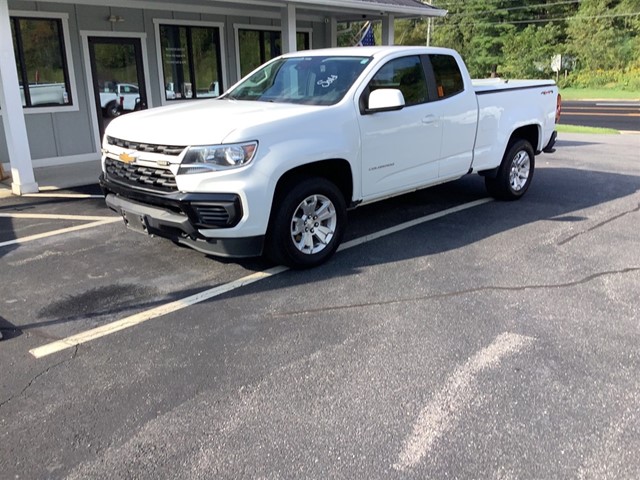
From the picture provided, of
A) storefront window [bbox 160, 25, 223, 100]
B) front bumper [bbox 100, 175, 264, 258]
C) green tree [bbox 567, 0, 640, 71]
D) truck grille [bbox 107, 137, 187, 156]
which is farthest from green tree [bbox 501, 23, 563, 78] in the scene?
front bumper [bbox 100, 175, 264, 258]

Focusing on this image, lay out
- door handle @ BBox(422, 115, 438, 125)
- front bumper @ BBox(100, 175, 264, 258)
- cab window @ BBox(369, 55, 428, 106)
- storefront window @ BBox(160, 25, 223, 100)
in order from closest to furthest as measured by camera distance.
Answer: front bumper @ BBox(100, 175, 264, 258)
cab window @ BBox(369, 55, 428, 106)
door handle @ BBox(422, 115, 438, 125)
storefront window @ BBox(160, 25, 223, 100)

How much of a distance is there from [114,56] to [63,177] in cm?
325

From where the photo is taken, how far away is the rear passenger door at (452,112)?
6.33 metres

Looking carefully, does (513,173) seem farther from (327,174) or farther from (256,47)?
(256,47)

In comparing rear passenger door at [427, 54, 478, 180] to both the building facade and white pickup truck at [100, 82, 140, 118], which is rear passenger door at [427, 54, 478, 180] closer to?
the building facade

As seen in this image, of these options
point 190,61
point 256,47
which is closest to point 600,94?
point 256,47

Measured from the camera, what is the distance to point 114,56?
38.5 ft

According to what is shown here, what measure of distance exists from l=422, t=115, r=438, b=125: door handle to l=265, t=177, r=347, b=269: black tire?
1.38 m

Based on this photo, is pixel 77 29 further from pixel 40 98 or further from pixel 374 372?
pixel 374 372

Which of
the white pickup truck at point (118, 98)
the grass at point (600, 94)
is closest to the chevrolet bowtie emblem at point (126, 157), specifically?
the white pickup truck at point (118, 98)

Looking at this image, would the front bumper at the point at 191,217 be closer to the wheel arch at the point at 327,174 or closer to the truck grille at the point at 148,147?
the truck grille at the point at 148,147

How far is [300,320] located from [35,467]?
198 centimetres

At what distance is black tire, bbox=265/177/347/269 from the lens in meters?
4.90

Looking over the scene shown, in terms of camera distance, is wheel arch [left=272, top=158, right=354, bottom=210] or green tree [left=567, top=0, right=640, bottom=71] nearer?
wheel arch [left=272, top=158, right=354, bottom=210]
